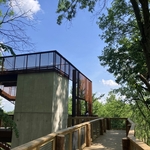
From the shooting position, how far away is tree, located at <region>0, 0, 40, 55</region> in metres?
5.53

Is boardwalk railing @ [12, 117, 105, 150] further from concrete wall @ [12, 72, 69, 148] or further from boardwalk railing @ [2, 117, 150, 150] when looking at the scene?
concrete wall @ [12, 72, 69, 148]

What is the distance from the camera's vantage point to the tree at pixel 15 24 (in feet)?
18.1

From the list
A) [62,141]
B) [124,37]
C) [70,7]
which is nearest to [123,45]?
[124,37]

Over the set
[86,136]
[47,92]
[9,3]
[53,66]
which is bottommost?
[86,136]

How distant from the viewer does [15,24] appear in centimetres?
570

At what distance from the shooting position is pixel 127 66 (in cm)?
1302

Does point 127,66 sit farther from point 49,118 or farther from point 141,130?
point 141,130

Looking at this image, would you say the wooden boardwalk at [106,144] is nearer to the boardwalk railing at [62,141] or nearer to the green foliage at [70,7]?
the boardwalk railing at [62,141]

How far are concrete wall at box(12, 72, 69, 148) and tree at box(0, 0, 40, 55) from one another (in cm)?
508

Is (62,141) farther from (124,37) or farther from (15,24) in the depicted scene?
(124,37)

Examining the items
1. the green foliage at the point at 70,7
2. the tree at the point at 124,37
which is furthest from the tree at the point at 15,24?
the tree at the point at 124,37

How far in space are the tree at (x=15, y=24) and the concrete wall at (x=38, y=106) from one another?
200 inches

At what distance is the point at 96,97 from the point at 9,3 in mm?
29346

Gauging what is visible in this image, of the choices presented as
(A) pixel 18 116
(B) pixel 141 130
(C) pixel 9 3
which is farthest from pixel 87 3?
(B) pixel 141 130
